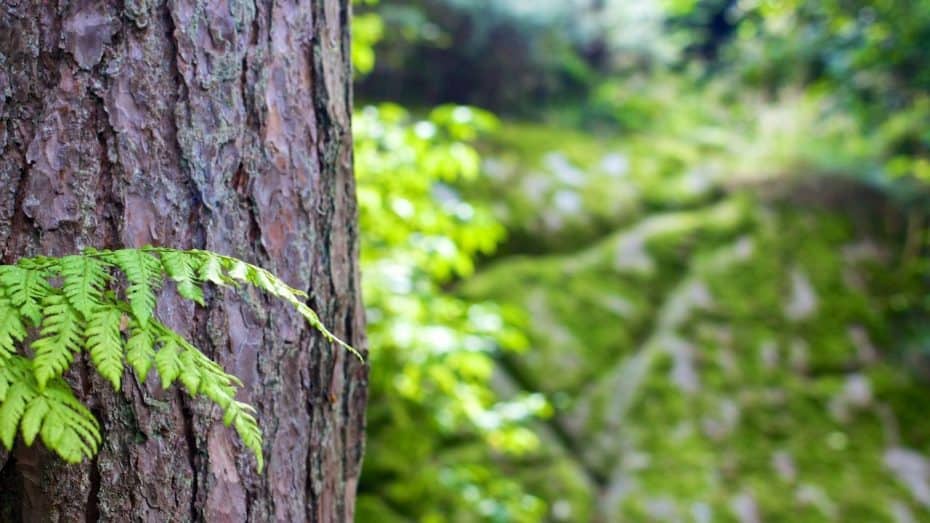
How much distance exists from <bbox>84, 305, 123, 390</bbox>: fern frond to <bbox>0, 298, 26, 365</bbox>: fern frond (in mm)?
63

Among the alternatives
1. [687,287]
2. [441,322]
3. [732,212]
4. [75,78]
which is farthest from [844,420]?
[75,78]

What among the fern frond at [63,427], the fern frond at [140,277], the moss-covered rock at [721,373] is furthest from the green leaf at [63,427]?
the moss-covered rock at [721,373]

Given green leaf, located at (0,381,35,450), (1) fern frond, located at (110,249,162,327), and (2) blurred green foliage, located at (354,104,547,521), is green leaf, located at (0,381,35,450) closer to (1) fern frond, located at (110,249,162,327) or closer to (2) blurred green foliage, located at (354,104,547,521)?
(1) fern frond, located at (110,249,162,327)

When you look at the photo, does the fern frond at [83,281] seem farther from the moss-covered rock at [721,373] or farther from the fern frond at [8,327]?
the moss-covered rock at [721,373]

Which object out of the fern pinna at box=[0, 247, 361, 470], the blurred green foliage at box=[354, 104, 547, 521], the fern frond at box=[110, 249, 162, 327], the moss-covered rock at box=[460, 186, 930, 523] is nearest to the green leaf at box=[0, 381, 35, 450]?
the fern pinna at box=[0, 247, 361, 470]

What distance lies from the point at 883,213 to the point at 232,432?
18.7ft

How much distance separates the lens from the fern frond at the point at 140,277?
825 millimetres

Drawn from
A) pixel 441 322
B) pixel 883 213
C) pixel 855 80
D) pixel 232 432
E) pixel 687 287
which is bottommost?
pixel 232 432

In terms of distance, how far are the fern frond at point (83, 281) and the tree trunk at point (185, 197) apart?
179 mm

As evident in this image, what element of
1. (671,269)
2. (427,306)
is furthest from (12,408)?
(671,269)

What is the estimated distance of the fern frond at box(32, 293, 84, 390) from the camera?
769 mm

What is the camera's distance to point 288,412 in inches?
46.8

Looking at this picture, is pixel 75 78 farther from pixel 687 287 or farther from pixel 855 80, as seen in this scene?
pixel 855 80

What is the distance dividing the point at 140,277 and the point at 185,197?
256mm
